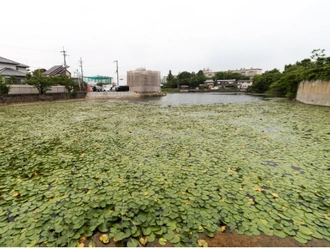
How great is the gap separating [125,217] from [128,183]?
2.82 feet

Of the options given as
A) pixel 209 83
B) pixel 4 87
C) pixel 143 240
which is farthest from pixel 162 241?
pixel 209 83

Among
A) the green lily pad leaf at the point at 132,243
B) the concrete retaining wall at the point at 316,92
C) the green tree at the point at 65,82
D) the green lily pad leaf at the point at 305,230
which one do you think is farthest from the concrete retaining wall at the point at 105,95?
the green lily pad leaf at the point at 305,230

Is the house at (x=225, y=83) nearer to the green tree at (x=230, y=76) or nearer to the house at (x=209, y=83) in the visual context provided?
the house at (x=209, y=83)

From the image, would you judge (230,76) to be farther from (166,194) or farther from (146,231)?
(146,231)

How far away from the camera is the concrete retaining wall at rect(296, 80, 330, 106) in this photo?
49.9 feet

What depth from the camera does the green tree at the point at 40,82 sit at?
2047cm

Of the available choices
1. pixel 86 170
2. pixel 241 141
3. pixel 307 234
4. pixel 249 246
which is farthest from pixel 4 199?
pixel 241 141

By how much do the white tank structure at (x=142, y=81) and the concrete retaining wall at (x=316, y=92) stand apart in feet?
108

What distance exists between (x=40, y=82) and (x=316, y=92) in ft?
92.0

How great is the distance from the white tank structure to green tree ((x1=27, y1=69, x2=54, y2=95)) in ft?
79.5

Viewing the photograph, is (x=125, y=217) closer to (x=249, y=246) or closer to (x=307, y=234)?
(x=249, y=246)

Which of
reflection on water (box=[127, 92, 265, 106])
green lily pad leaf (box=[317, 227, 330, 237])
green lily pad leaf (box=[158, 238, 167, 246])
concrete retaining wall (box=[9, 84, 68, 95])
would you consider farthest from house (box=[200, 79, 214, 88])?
green lily pad leaf (box=[158, 238, 167, 246])

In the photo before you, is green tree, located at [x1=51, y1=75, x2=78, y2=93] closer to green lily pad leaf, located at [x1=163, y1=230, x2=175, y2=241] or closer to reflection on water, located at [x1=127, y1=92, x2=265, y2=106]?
reflection on water, located at [x1=127, y1=92, x2=265, y2=106]

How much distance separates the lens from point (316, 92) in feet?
54.2
